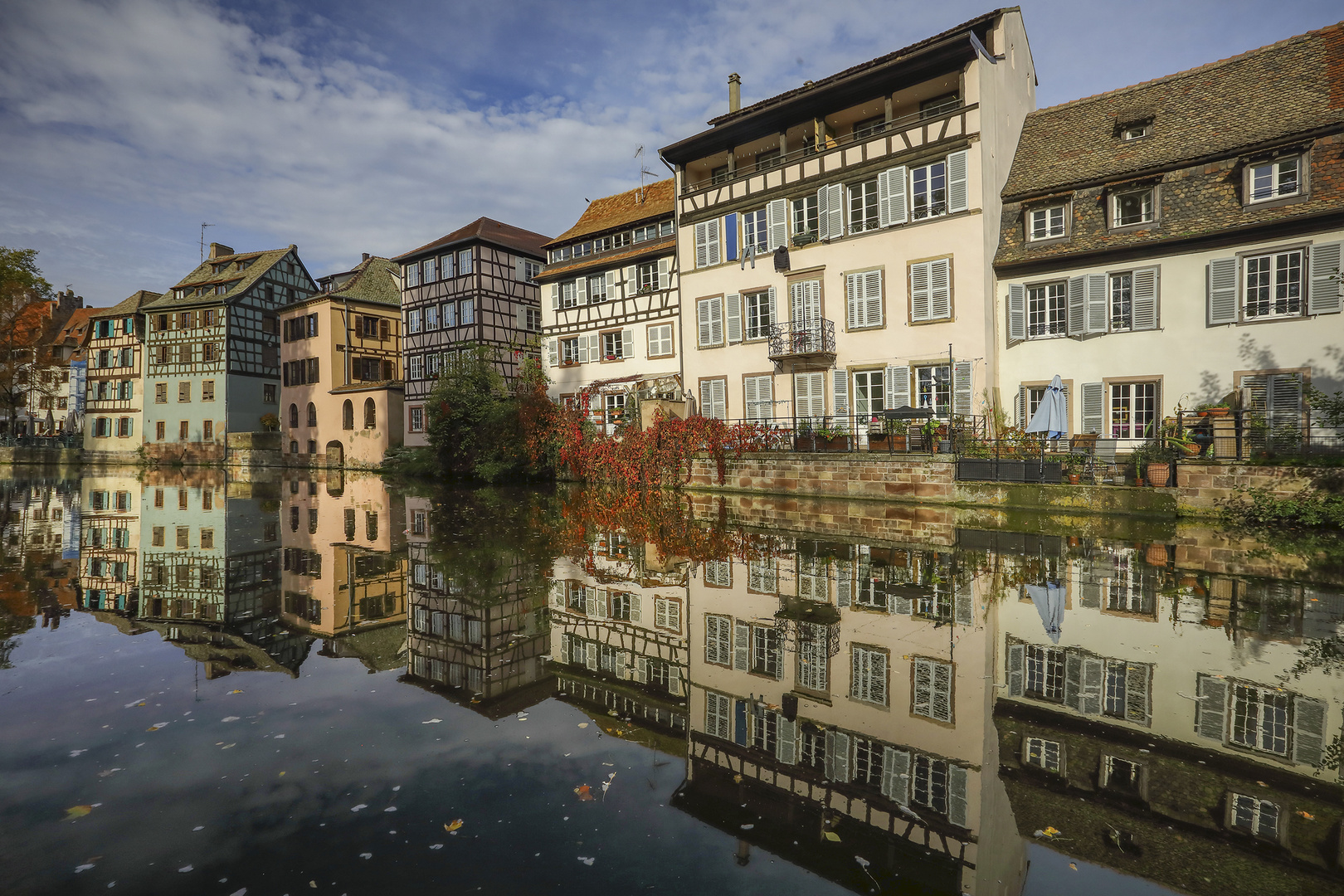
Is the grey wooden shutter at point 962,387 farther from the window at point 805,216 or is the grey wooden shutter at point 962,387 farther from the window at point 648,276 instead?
the window at point 648,276

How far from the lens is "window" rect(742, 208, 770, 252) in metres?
23.7

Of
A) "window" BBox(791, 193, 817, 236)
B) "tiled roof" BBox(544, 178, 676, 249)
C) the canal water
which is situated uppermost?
"tiled roof" BBox(544, 178, 676, 249)

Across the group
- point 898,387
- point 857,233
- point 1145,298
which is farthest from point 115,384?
point 1145,298

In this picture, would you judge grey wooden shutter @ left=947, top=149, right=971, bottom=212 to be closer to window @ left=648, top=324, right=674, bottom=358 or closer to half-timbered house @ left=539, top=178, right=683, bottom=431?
half-timbered house @ left=539, top=178, right=683, bottom=431

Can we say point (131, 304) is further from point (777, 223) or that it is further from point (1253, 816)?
point (1253, 816)

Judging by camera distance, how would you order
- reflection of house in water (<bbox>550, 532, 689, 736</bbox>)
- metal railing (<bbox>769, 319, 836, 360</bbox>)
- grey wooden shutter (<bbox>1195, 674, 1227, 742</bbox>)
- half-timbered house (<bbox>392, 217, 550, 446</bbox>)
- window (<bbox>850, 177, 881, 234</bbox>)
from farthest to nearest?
half-timbered house (<bbox>392, 217, 550, 446</bbox>)
metal railing (<bbox>769, 319, 836, 360</bbox>)
window (<bbox>850, 177, 881, 234</bbox>)
reflection of house in water (<bbox>550, 532, 689, 736</bbox>)
grey wooden shutter (<bbox>1195, 674, 1227, 742</bbox>)

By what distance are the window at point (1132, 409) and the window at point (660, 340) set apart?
51.1 feet

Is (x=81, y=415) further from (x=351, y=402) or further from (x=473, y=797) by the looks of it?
(x=473, y=797)

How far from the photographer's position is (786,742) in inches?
174

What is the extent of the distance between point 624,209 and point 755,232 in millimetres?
9245

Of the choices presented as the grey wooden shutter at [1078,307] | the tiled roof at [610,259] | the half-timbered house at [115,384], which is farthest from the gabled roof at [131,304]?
the grey wooden shutter at [1078,307]

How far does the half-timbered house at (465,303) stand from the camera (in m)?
34.3

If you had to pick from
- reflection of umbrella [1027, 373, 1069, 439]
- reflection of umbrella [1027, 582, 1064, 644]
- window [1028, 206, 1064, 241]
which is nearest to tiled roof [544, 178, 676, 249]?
window [1028, 206, 1064, 241]

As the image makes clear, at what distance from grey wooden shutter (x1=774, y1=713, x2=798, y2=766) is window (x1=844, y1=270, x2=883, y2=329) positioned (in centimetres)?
1831
